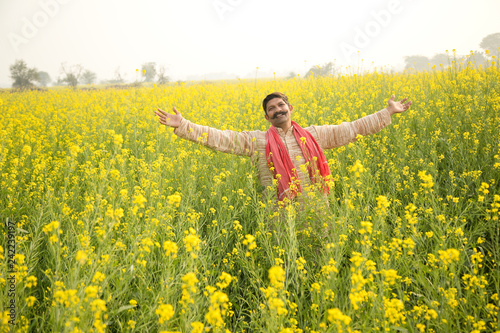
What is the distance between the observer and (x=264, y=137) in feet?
10.5

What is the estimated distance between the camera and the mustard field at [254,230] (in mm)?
1521

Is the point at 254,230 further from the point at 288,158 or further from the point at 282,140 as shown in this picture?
the point at 282,140

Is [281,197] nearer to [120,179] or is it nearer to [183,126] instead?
→ [183,126]

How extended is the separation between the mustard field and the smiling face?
Answer: 23.2 inches

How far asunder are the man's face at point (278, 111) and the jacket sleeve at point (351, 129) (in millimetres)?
404

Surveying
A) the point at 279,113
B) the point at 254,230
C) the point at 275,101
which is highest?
the point at 275,101

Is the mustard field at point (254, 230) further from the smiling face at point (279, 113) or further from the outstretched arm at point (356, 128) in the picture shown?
the smiling face at point (279, 113)

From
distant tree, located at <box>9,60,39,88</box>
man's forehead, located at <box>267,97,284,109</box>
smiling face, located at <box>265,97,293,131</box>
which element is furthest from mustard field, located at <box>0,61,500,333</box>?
distant tree, located at <box>9,60,39,88</box>

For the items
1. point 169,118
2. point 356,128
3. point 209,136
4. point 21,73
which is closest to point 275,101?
point 209,136

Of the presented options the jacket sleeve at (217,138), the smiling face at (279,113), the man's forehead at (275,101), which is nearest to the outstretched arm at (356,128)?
the smiling face at (279,113)

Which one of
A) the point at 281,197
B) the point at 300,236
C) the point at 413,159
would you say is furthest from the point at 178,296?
the point at 413,159

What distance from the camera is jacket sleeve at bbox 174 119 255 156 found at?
300 centimetres

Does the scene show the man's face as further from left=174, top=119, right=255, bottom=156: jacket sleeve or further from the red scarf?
left=174, top=119, right=255, bottom=156: jacket sleeve

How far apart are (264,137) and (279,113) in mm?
310
